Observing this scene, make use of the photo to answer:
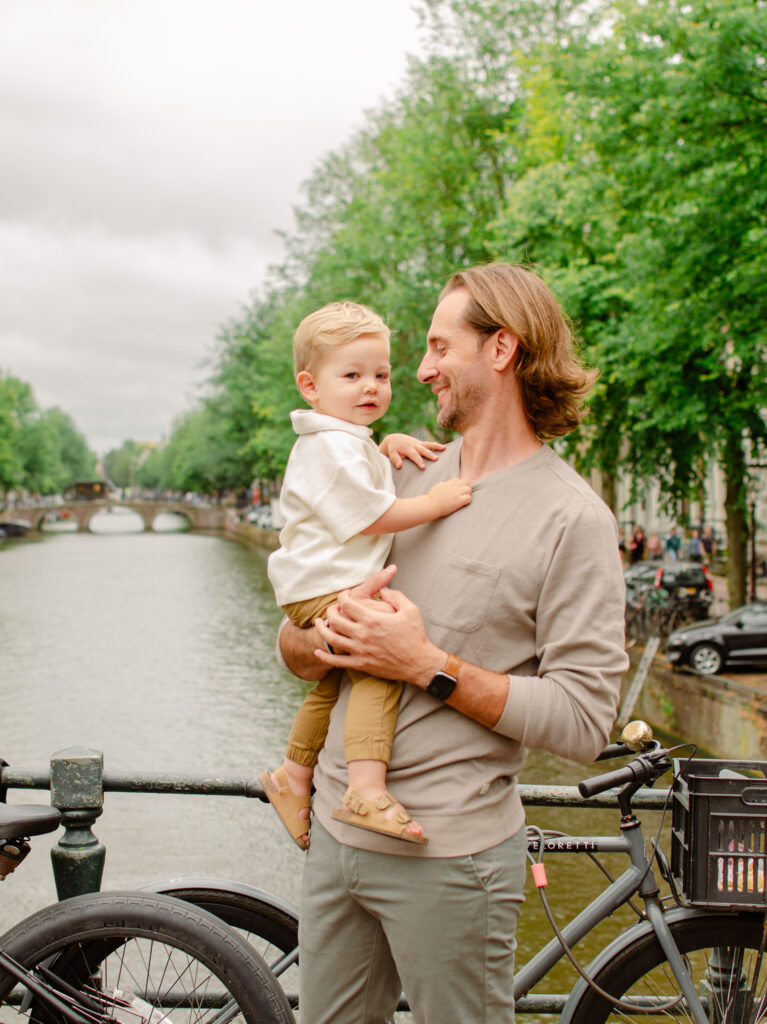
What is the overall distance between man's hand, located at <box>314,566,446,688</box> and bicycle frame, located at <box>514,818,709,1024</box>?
747mm

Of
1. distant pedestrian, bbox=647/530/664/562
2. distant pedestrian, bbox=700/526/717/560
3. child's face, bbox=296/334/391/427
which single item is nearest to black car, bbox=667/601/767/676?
distant pedestrian, bbox=647/530/664/562

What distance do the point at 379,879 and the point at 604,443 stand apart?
16.1m

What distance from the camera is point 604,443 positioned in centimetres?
1753

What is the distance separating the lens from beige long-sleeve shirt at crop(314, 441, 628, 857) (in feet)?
6.18

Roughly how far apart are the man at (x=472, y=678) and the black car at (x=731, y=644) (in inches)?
512

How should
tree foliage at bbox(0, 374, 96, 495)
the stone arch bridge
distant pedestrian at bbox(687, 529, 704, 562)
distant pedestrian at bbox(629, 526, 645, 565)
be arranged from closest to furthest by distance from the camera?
distant pedestrian at bbox(687, 529, 704, 562), distant pedestrian at bbox(629, 526, 645, 565), tree foliage at bbox(0, 374, 96, 495), the stone arch bridge

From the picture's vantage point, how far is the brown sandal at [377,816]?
6.06 ft

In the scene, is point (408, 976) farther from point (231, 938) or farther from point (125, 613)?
point (125, 613)

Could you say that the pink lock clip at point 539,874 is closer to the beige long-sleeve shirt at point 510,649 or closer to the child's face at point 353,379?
the beige long-sleeve shirt at point 510,649

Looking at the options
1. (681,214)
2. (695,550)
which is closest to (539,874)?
(681,214)

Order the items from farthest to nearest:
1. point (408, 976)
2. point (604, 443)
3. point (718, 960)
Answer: point (604, 443) → point (718, 960) → point (408, 976)

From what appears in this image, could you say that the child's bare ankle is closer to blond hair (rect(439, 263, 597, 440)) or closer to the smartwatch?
the smartwatch

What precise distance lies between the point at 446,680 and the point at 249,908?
1025 millimetres

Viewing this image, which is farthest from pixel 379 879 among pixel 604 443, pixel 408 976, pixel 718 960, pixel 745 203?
pixel 604 443
